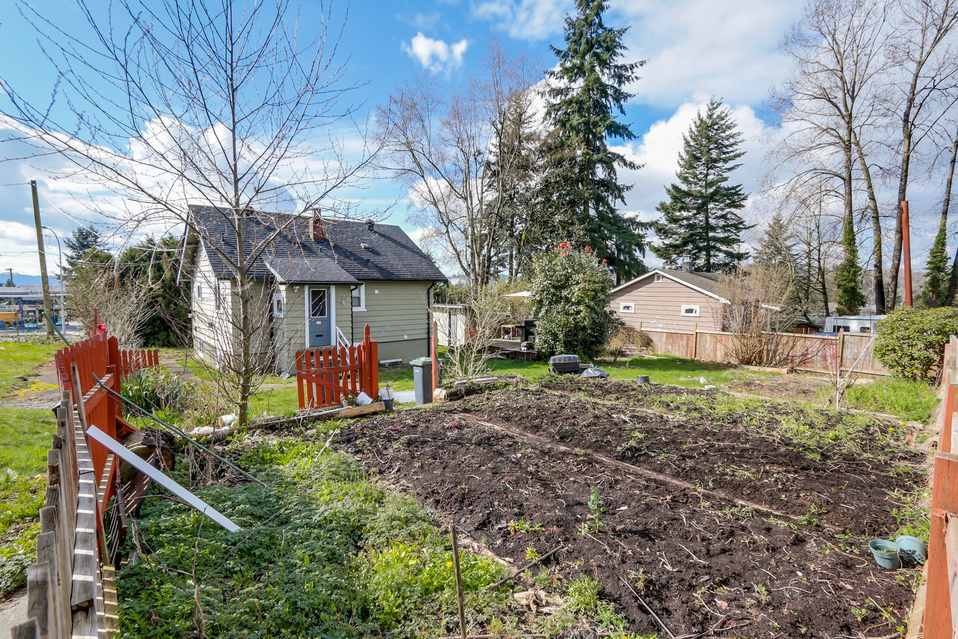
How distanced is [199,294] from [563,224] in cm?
1726

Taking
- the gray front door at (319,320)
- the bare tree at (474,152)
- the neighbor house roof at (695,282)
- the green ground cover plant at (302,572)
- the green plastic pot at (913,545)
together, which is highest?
the bare tree at (474,152)

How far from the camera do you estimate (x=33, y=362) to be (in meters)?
11.9

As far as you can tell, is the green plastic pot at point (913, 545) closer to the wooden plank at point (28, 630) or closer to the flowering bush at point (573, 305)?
the wooden plank at point (28, 630)

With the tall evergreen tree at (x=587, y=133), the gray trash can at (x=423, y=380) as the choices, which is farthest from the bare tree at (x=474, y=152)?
the gray trash can at (x=423, y=380)

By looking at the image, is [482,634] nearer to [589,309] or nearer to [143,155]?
[143,155]

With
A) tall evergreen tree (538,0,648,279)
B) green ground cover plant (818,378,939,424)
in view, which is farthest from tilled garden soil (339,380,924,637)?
tall evergreen tree (538,0,648,279)

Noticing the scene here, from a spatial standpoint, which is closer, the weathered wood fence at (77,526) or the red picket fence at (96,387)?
the weathered wood fence at (77,526)

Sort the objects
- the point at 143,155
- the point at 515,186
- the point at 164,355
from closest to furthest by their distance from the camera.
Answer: the point at 143,155 → the point at 164,355 → the point at 515,186

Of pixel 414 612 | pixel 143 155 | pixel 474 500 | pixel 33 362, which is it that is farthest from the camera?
pixel 33 362

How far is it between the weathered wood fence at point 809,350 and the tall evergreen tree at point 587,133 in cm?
1039

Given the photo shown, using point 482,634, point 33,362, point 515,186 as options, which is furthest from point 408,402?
point 515,186

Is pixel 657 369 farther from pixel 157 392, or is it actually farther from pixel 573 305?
pixel 157 392

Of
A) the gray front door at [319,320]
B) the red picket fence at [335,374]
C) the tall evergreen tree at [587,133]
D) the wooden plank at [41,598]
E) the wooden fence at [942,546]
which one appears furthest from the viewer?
the tall evergreen tree at [587,133]

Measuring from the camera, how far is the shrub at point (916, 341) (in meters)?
8.77
